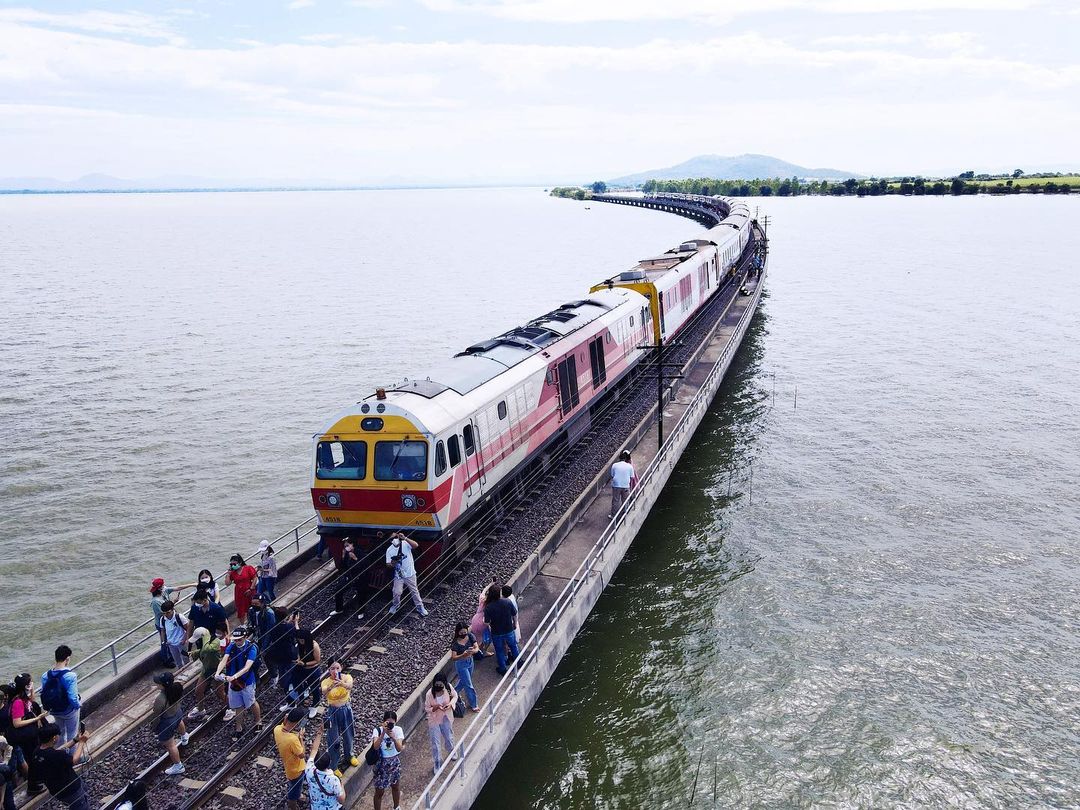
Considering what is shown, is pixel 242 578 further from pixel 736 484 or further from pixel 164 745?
pixel 736 484

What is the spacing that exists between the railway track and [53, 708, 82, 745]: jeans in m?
0.59

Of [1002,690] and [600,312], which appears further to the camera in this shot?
[600,312]

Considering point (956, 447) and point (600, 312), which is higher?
point (600, 312)

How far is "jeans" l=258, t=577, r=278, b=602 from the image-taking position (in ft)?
48.4

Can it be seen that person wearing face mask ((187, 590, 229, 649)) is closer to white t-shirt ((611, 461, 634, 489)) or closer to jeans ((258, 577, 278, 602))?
jeans ((258, 577, 278, 602))

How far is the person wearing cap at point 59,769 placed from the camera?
976 cm

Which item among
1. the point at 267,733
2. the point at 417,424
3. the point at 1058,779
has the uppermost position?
the point at 417,424

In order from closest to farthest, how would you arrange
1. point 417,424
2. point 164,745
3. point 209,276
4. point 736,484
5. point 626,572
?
point 164,745
point 417,424
point 626,572
point 736,484
point 209,276

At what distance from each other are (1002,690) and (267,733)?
46.9ft

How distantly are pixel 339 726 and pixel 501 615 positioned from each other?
3102mm

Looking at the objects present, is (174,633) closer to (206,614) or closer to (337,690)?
(206,614)

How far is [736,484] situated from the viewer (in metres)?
26.1

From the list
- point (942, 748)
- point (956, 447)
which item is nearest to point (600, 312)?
point (956, 447)

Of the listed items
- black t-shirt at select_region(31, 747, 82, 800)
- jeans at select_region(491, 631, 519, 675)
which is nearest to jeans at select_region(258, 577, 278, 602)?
black t-shirt at select_region(31, 747, 82, 800)
